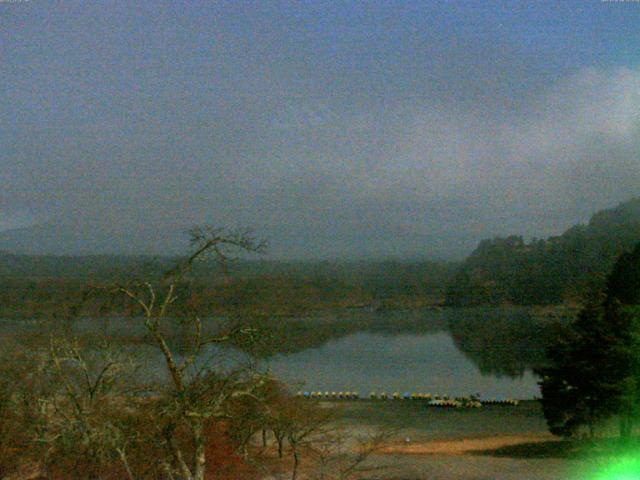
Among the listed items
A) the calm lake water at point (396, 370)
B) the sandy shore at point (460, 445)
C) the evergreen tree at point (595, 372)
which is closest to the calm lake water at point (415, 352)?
the calm lake water at point (396, 370)

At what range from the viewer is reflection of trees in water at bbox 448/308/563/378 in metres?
49.8

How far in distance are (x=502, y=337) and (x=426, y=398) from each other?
110ft

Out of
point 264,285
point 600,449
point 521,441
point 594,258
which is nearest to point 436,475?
point 600,449

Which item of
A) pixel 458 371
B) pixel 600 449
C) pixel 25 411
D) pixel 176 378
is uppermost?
pixel 176 378

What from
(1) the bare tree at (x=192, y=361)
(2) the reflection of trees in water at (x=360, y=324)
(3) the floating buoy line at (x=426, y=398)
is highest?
(1) the bare tree at (x=192, y=361)

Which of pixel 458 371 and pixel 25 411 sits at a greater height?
pixel 25 411

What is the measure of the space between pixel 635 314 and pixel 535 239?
128 meters

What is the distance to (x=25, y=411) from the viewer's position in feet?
36.8

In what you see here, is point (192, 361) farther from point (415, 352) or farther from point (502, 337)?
point (502, 337)

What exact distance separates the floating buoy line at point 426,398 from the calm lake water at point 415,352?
4.81 feet

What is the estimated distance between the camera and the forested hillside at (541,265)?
319ft

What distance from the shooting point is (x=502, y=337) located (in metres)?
68.7

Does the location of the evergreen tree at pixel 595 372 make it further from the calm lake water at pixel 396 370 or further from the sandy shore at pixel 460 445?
the calm lake water at pixel 396 370

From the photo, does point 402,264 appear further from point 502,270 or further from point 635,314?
point 635,314
